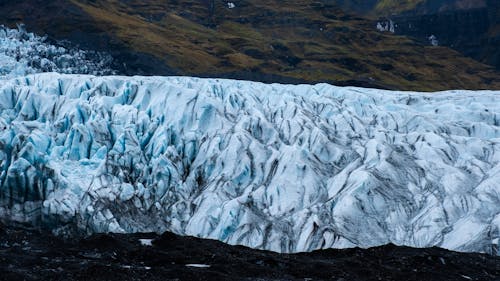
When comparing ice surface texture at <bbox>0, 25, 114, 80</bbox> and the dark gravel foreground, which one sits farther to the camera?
ice surface texture at <bbox>0, 25, 114, 80</bbox>

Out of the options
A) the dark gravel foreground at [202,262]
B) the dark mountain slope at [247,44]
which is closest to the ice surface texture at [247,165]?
the dark gravel foreground at [202,262]

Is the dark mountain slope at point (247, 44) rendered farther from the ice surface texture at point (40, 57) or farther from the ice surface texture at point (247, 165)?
the ice surface texture at point (247, 165)

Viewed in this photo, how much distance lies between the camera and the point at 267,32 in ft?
604

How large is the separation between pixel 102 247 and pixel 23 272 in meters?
6.05

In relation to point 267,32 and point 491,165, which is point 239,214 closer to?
point 491,165

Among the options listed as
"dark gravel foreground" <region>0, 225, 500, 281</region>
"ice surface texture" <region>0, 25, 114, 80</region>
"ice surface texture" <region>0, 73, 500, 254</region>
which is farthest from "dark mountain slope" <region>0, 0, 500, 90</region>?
"dark gravel foreground" <region>0, 225, 500, 281</region>

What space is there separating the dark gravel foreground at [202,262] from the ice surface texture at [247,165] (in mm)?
4898

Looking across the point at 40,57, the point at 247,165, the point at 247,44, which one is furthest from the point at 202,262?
the point at 247,44

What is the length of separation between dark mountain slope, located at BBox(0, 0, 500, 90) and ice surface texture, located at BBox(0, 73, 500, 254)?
78847 mm

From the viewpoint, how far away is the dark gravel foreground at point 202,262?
2527cm

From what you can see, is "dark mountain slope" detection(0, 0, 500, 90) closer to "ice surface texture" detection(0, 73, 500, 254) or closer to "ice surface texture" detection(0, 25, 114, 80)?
"ice surface texture" detection(0, 25, 114, 80)

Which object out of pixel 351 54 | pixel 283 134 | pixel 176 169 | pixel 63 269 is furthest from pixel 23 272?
pixel 351 54

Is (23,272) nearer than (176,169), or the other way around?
(23,272)

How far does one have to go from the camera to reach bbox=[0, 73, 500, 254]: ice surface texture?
127 feet
